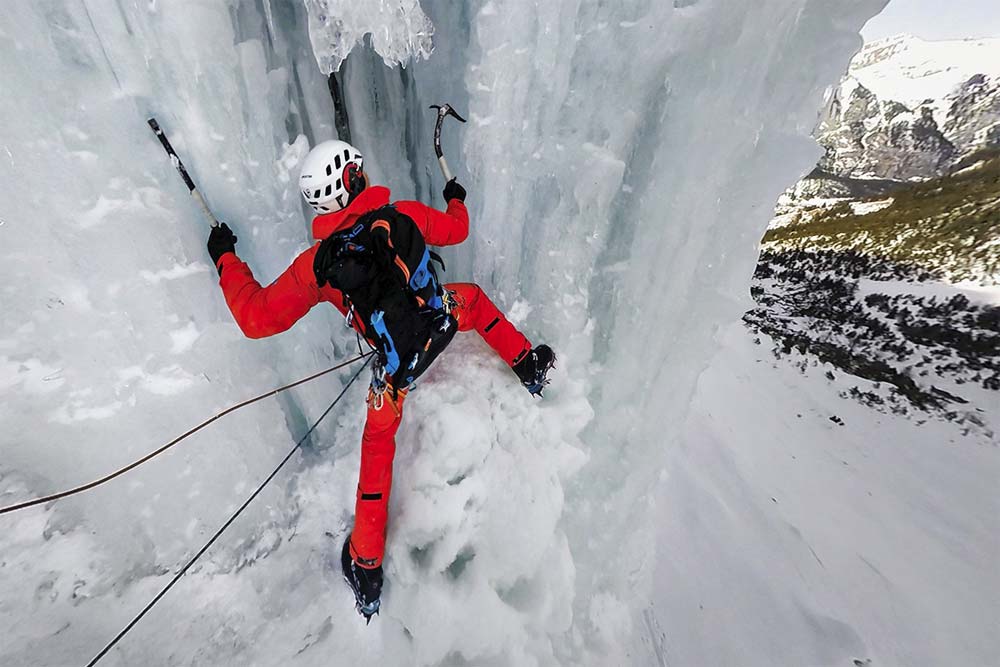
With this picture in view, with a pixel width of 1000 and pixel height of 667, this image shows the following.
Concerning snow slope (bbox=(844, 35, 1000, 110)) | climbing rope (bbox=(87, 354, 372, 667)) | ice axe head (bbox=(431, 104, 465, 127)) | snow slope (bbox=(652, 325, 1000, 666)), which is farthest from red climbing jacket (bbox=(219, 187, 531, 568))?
snow slope (bbox=(844, 35, 1000, 110))

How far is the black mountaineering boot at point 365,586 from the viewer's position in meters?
2.36

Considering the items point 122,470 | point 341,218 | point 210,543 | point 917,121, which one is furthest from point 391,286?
point 917,121

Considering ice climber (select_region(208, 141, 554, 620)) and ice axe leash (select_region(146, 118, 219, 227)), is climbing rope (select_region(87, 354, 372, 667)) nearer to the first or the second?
ice climber (select_region(208, 141, 554, 620))

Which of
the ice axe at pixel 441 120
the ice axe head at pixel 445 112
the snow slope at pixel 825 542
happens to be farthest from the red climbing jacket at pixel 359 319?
the snow slope at pixel 825 542

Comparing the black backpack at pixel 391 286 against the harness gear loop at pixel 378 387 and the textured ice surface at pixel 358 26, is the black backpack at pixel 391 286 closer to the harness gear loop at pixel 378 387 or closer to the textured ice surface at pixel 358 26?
the harness gear loop at pixel 378 387

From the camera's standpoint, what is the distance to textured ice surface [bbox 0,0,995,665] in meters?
1.71

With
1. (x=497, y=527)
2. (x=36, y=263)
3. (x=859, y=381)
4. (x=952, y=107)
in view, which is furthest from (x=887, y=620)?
(x=952, y=107)

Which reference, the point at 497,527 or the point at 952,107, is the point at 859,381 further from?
the point at 952,107

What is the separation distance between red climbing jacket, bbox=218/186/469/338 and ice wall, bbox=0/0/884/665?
0.27 meters

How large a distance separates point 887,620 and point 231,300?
662 cm

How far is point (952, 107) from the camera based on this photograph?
5278 cm

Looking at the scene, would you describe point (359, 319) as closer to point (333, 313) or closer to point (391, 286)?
point (391, 286)

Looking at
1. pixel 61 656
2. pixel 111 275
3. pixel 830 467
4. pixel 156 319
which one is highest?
pixel 111 275

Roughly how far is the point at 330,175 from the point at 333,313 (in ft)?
3.24
